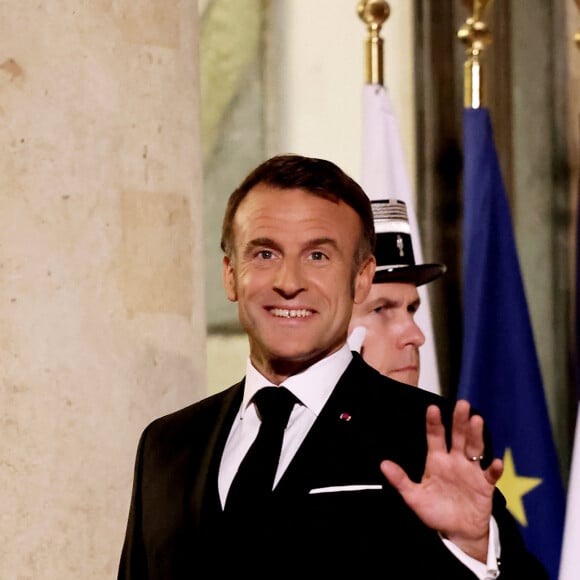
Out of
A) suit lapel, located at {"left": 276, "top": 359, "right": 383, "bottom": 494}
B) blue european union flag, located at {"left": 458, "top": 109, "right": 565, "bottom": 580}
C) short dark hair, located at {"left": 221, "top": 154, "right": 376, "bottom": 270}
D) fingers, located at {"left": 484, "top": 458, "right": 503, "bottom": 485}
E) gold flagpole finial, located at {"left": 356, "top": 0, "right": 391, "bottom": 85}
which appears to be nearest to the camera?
fingers, located at {"left": 484, "top": 458, "right": 503, "bottom": 485}

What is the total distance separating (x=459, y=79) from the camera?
4.92 metres

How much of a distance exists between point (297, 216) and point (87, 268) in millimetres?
820

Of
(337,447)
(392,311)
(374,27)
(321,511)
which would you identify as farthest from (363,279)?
(374,27)

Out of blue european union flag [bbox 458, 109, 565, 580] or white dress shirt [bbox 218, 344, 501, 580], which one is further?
blue european union flag [bbox 458, 109, 565, 580]

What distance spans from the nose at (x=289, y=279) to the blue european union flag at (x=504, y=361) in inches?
82.1

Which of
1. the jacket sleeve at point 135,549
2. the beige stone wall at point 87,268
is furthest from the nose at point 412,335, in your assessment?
the jacket sleeve at point 135,549

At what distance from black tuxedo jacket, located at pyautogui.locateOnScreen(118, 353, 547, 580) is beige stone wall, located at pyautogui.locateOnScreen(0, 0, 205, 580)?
18.7 inches

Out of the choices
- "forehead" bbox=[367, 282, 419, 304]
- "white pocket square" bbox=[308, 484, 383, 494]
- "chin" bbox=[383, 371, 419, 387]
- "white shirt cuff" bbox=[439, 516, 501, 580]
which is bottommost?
"white shirt cuff" bbox=[439, 516, 501, 580]

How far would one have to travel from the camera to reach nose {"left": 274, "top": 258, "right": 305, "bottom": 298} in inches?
84.6

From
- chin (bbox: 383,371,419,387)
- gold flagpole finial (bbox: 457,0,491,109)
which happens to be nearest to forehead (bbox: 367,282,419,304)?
chin (bbox: 383,371,419,387)

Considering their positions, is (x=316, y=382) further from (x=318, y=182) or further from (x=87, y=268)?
(x=87, y=268)

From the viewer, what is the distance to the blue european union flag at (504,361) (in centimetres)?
411

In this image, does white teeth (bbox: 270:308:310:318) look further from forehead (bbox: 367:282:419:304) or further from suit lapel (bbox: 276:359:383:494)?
forehead (bbox: 367:282:419:304)

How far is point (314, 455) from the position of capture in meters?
2.14
